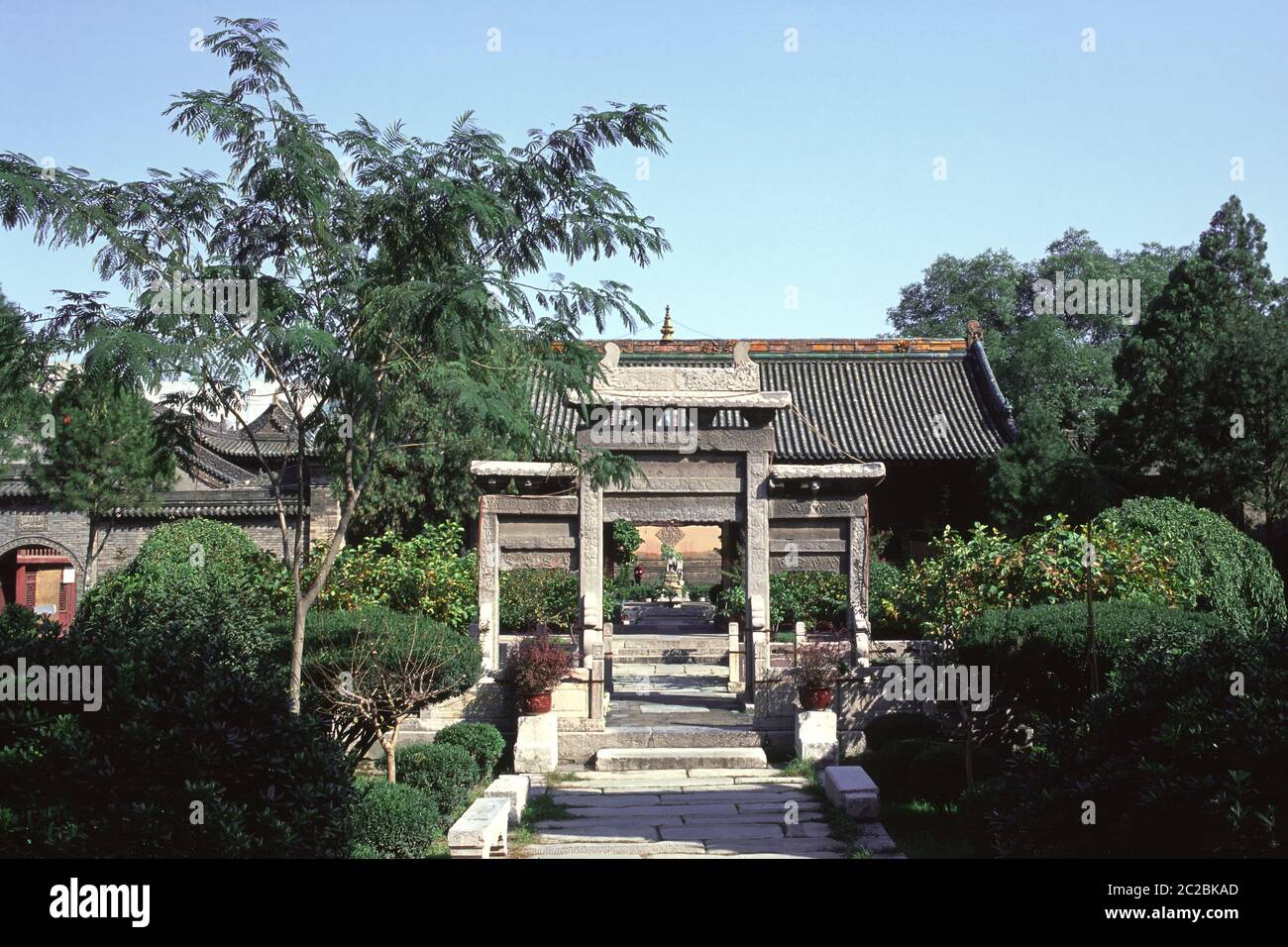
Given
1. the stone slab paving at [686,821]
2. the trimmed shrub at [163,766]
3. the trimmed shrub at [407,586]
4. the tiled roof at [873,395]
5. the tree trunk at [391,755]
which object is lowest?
the stone slab paving at [686,821]

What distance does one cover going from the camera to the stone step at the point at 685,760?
11344 mm

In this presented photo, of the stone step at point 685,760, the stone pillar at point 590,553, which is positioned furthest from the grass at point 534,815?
the stone pillar at point 590,553

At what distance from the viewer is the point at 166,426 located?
27.7ft

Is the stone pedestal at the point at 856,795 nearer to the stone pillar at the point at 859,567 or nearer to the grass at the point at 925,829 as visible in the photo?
the grass at the point at 925,829

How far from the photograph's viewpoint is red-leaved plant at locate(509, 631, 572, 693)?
11523 millimetres

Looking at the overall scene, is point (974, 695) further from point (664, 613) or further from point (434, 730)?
point (664, 613)

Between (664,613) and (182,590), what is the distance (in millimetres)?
17986

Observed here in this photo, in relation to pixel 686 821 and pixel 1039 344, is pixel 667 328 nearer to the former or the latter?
pixel 1039 344

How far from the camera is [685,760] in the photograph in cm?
1134

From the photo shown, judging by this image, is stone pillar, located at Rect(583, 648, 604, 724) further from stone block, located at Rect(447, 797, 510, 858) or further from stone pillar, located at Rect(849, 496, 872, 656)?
stone block, located at Rect(447, 797, 510, 858)

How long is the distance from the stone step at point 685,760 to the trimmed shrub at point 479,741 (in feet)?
3.54

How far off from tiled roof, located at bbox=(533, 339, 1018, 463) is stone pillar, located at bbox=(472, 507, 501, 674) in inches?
379

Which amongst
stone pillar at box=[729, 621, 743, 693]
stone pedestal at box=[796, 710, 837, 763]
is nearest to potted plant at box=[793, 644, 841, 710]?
stone pedestal at box=[796, 710, 837, 763]
